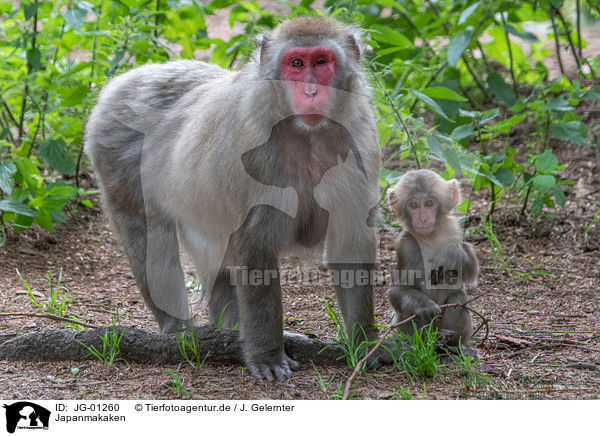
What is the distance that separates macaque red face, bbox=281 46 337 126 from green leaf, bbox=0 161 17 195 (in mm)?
3123

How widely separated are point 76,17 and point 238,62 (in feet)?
4.53

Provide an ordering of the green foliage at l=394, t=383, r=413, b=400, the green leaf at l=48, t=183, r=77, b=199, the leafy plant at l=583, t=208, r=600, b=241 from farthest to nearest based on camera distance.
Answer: the green leaf at l=48, t=183, r=77, b=199
the leafy plant at l=583, t=208, r=600, b=241
the green foliage at l=394, t=383, r=413, b=400

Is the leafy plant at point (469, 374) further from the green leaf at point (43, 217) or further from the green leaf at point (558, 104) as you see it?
the green leaf at point (43, 217)

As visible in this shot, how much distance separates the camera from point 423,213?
14.7 ft

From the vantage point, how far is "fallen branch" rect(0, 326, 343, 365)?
436 cm

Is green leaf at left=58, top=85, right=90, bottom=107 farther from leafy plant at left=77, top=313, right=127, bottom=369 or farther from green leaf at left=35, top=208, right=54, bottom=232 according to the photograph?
leafy plant at left=77, top=313, right=127, bottom=369

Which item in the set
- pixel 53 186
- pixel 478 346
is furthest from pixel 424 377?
pixel 53 186

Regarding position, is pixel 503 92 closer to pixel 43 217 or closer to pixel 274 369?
pixel 274 369

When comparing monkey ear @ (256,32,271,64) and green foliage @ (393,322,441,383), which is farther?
monkey ear @ (256,32,271,64)

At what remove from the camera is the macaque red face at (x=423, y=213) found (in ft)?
14.7

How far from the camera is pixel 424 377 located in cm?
398

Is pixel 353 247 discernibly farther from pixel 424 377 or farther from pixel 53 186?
pixel 53 186

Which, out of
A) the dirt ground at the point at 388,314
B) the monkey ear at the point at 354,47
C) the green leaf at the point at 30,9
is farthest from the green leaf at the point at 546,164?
the green leaf at the point at 30,9

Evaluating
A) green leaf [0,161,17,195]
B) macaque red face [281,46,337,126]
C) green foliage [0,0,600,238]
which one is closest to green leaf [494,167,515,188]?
green foliage [0,0,600,238]
